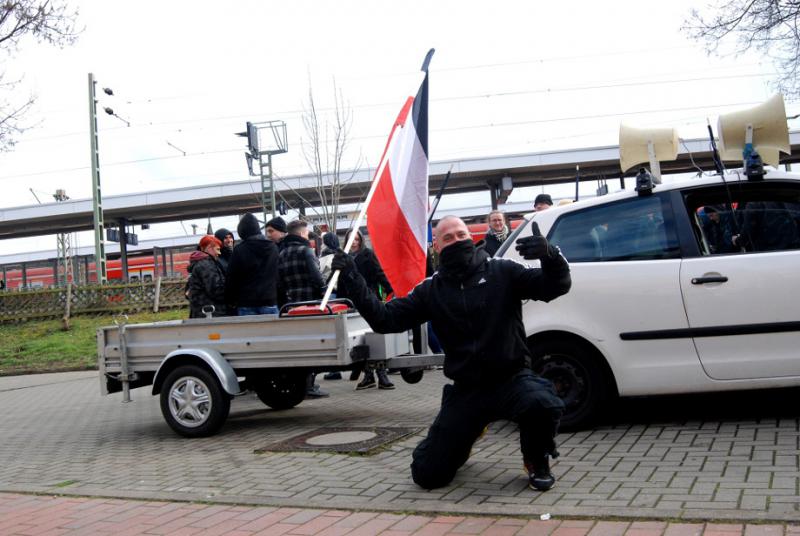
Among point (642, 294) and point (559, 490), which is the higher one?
point (642, 294)

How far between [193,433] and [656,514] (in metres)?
4.42

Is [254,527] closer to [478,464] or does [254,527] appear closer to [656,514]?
[478,464]

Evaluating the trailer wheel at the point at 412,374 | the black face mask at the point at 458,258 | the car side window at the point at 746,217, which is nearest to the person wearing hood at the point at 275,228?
the trailer wheel at the point at 412,374

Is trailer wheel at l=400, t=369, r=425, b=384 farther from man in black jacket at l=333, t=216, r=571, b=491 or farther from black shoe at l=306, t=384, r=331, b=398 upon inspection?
black shoe at l=306, t=384, r=331, b=398

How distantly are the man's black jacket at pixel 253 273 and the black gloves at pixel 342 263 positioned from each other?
3465mm

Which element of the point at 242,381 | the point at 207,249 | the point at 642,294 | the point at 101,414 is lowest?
the point at 101,414

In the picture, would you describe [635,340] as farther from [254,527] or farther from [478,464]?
[254,527]

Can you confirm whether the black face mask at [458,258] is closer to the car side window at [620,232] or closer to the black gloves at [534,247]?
the black gloves at [534,247]

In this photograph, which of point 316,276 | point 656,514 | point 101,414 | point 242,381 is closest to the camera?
point 656,514

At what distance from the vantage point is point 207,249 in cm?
847

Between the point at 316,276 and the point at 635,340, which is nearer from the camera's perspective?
the point at 635,340

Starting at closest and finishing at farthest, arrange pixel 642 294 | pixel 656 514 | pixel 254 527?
1. pixel 656 514
2. pixel 254 527
3. pixel 642 294

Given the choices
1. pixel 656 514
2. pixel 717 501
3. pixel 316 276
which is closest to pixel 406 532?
pixel 656 514

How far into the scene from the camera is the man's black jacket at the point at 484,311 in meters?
4.53
